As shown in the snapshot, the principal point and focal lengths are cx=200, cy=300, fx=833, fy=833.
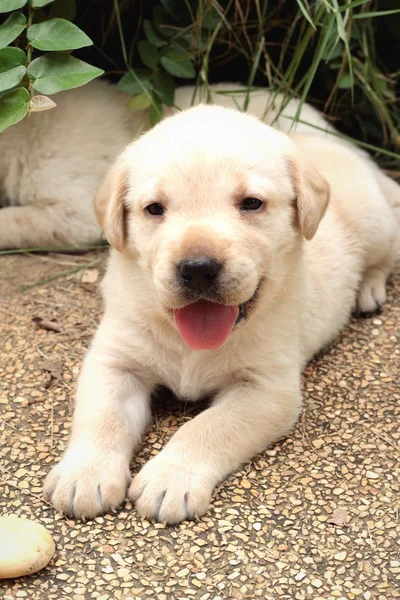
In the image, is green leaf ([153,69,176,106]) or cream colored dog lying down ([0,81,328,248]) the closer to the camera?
green leaf ([153,69,176,106])

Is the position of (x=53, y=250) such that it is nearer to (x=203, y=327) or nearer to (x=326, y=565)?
(x=203, y=327)

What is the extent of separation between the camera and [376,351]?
13.7 ft

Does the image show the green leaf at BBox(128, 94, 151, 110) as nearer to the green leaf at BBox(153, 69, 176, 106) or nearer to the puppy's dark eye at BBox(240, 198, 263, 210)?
the green leaf at BBox(153, 69, 176, 106)

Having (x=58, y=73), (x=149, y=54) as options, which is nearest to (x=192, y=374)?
(x=58, y=73)

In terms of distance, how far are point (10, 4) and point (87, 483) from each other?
7.66 feet

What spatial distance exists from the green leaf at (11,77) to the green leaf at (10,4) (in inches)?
11.5

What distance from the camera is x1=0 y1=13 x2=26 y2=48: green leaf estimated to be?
3938mm

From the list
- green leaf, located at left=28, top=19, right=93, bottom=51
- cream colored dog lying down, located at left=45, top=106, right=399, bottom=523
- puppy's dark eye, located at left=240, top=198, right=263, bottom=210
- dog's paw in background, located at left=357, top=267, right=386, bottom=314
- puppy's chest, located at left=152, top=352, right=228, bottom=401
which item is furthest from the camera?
dog's paw in background, located at left=357, top=267, right=386, bottom=314

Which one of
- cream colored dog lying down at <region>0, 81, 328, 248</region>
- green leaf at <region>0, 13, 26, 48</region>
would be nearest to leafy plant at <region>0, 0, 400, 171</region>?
cream colored dog lying down at <region>0, 81, 328, 248</region>

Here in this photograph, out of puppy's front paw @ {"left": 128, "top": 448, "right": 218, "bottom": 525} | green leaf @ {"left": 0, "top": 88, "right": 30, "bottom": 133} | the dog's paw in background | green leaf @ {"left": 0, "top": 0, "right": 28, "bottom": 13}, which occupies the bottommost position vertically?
the dog's paw in background

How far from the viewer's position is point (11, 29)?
13.1ft

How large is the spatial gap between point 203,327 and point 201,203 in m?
0.48

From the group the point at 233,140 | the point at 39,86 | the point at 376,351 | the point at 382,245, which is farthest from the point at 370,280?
the point at 39,86

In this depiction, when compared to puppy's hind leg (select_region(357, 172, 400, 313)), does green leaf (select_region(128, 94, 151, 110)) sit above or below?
above
